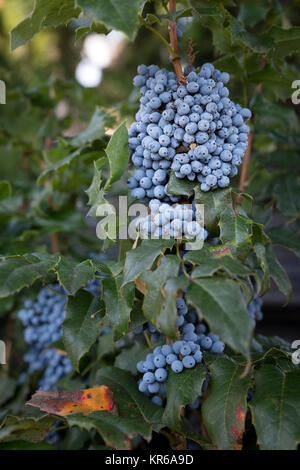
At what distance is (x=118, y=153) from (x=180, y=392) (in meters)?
0.40

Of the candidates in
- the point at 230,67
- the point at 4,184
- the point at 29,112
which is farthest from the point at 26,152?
the point at 230,67

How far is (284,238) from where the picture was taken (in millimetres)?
975

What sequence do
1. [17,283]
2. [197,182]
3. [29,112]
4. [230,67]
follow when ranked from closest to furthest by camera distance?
[17,283], [197,182], [230,67], [29,112]

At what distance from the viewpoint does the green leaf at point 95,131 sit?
3.12ft

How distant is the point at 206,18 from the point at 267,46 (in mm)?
128

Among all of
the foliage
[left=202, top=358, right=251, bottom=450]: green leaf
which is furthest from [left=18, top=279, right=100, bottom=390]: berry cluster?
[left=202, top=358, right=251, bottom=450]: green leaf

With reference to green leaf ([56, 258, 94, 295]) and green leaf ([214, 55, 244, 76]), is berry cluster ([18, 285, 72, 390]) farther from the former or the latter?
green leaf ([214, 55, 244, 76])

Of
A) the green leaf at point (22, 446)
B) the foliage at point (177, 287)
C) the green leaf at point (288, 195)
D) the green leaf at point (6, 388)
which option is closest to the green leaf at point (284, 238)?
the foliage at point (177, 287)

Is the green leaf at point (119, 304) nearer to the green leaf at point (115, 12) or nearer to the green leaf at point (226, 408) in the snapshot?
the green leaf at point (226, 408)

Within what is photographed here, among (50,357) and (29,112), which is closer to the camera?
(50,357)

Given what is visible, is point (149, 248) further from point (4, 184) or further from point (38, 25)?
point (4, 184)

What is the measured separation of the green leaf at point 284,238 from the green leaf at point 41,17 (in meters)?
0.62

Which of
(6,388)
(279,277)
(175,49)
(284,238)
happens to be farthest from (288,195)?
(6,388)

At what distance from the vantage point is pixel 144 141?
71 cm
